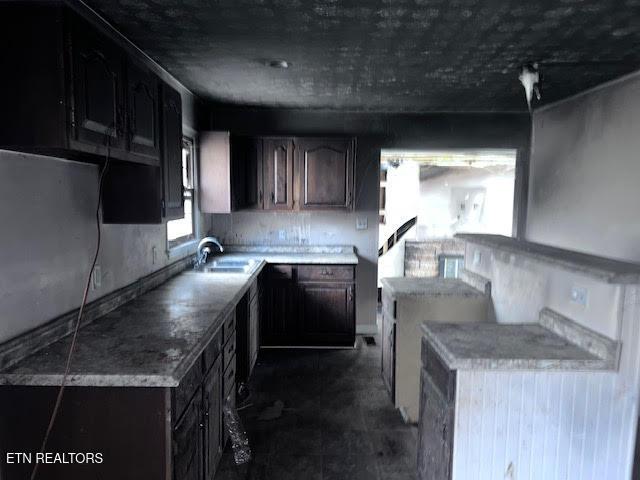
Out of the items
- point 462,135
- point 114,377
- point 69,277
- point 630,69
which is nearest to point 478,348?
point 114,377

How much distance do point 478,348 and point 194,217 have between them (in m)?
2.89

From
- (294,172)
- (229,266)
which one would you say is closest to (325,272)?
(229,266)

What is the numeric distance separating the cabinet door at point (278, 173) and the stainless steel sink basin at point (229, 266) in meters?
0.69

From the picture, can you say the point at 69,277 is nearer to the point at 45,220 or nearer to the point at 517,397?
the point at 45,220

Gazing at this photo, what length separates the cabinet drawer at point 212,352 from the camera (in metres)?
1.97

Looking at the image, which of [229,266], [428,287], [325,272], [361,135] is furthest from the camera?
[361,135]

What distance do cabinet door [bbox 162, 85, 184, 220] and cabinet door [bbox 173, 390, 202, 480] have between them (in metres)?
1.03

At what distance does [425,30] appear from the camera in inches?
86.8

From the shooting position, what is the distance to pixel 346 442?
8.89 ft

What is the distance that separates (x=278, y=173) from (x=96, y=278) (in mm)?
2390

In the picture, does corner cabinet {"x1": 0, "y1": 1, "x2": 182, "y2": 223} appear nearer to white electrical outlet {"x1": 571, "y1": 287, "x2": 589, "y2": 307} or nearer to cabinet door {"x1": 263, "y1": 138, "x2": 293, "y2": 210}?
white electrical outlet {"x1": 571, "y1": 287, "x2": 589, "y2": 307}

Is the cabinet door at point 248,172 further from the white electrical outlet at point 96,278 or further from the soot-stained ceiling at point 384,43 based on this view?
the white electrical outlet at point 96,278

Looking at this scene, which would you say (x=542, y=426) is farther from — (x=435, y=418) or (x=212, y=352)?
(x=212, y=352)

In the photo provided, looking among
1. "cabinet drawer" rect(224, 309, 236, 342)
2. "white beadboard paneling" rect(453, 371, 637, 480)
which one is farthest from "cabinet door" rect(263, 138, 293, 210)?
"white beadboard paneling" rect(453, 371, 637, 480)
